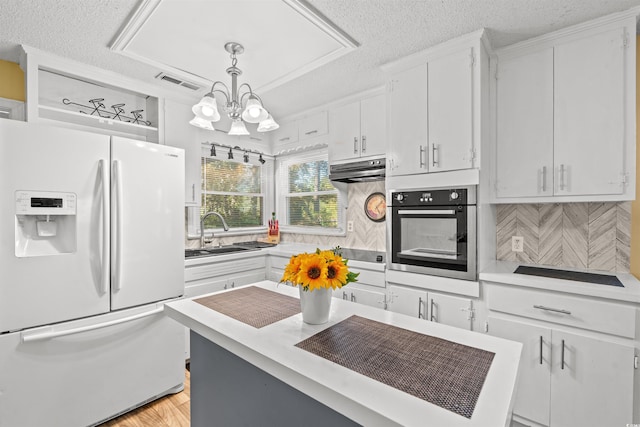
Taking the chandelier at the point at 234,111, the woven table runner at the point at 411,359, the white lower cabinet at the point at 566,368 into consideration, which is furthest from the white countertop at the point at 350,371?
the chandelier at the point at 234,111

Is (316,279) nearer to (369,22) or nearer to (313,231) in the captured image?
(369,22)

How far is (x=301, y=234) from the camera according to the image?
3.86m

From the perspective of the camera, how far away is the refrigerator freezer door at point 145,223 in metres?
2.00

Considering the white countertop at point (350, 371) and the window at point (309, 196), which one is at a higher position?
the window at point (309, 196)

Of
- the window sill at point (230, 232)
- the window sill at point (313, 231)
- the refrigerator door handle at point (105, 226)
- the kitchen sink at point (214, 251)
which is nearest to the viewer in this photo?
the refrigerator door handle at point (105, 226)

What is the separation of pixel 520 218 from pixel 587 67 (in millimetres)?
1059

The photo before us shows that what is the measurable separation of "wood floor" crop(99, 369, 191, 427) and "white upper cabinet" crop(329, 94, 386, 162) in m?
2.40

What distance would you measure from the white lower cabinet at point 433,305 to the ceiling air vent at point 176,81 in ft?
7.79

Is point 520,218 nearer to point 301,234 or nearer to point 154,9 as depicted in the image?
point 301,234

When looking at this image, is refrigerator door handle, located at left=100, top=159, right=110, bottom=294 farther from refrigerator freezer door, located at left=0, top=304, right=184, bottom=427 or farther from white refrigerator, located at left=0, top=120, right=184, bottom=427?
refrigerator freezer door, located at left=0, top=304, right=184, bottom=427

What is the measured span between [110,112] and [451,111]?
9.29 feet

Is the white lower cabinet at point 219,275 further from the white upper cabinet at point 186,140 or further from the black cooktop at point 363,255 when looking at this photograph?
the black cooktop at point 363,255

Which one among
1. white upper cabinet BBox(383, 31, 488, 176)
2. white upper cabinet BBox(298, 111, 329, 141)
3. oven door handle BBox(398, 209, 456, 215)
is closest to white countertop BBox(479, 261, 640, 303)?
oven door handle BBox(398, 209, 456, 215)

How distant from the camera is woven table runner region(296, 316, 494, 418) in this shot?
772 mm
